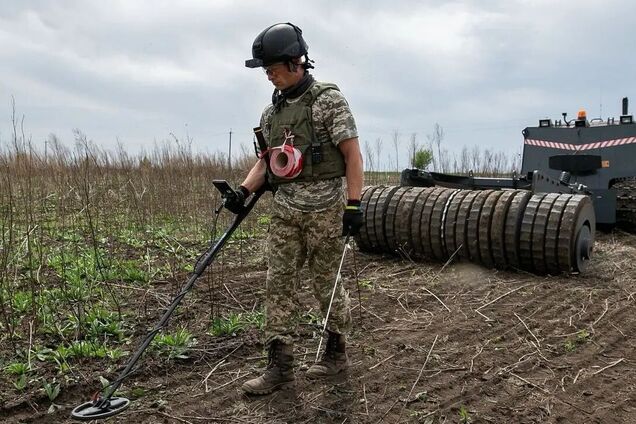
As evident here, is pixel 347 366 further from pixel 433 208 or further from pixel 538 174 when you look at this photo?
pixel 538 174

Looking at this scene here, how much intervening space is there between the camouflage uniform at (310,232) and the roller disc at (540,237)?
287cm

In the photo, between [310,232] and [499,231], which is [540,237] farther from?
[310,232]

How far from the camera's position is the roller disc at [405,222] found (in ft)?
20.8

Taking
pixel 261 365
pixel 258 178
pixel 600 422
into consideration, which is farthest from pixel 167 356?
pixel 600 422

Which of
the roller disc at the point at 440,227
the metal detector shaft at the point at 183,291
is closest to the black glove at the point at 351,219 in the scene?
the metal detector shaft at the point at 183,291

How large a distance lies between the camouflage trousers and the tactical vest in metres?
0.20

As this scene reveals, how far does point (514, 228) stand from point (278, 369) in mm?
3198

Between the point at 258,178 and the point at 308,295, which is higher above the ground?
the point at 258,178

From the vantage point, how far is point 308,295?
16.6ft

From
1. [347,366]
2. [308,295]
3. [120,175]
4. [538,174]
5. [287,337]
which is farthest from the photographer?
[120,175]

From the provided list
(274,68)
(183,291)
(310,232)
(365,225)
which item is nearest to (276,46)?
(274,68)

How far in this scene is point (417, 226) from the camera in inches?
246

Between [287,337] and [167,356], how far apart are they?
855mm

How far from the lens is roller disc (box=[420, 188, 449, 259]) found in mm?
6203
